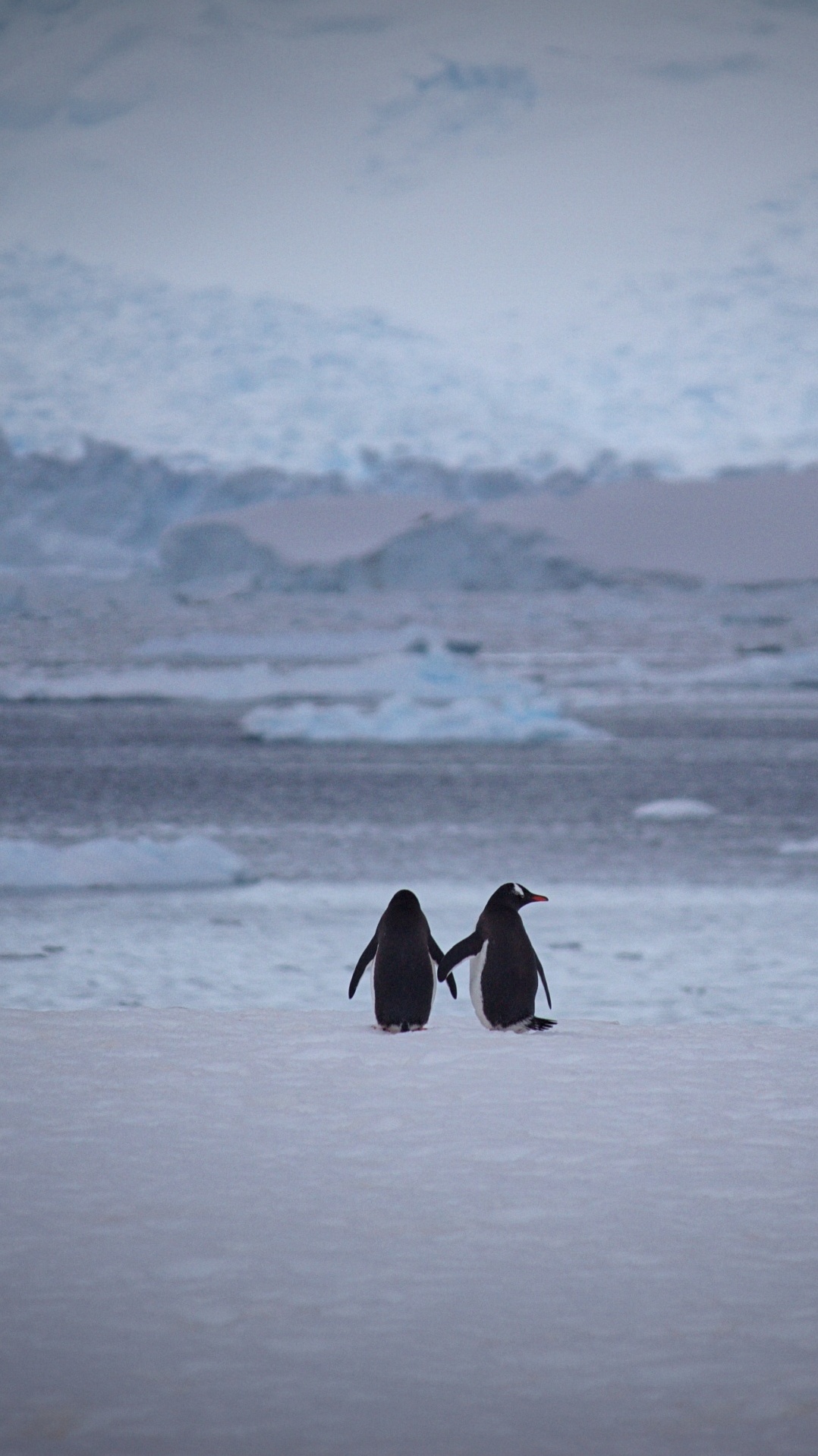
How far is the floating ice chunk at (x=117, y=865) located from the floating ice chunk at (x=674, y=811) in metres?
4.67

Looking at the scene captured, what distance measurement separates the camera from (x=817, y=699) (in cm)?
2703

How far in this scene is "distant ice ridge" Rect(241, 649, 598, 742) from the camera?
1830 centimetres

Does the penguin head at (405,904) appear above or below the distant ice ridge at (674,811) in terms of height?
above

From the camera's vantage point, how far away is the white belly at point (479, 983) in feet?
13.7

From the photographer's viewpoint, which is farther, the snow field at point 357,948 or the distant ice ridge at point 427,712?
the distant ice ridge at point 427,712

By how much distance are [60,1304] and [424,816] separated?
462 inches

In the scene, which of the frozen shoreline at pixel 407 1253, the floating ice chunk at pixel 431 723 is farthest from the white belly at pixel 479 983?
the floating ice chunk at pixel 431 723

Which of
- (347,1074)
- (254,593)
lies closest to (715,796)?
(254,593)

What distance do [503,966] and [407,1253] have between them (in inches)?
73.3

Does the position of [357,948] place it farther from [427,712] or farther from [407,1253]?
[427,712]

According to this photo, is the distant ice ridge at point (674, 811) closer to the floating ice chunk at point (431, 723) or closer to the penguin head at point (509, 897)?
the floating ice chunk at point (431, 723)

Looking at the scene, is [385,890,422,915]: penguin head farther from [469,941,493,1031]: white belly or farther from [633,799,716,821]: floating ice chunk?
[633,799,716,821]: floating ice chunk

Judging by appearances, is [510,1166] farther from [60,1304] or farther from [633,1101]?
[60,1304]

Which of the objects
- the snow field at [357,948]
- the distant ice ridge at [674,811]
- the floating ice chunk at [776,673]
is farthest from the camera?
the floating ice chunk at [776,673]
